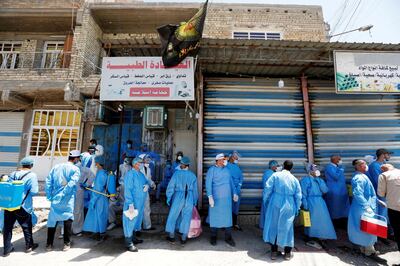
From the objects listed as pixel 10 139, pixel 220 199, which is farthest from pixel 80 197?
pixel 10 139

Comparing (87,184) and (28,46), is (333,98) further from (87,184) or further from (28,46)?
(28,46)

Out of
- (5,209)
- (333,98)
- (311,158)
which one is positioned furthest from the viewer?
(333,98)

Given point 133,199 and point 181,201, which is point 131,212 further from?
point 181,201

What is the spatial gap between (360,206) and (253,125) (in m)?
2.93

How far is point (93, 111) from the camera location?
8133 mm

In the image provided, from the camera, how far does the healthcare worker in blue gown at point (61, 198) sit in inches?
169

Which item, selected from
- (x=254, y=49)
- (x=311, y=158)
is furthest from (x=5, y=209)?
(x=311, y=158)

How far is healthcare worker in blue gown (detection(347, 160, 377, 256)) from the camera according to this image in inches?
163

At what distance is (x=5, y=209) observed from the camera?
405cm

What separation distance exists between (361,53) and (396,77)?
1024mm

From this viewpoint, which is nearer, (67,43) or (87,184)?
(87,184)

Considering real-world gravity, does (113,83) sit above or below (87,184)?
above

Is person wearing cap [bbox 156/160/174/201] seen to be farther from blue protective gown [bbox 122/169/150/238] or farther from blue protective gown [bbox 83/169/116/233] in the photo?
blue protective gown [bbox 122/169/150/238]

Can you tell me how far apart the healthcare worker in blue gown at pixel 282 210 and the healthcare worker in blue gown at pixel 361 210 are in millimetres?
1115
